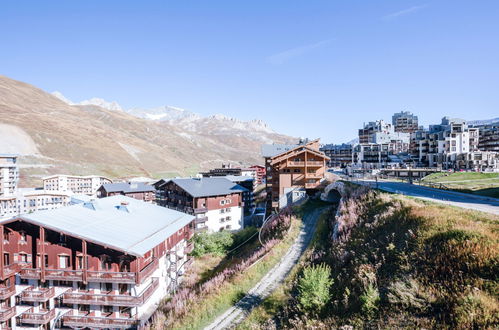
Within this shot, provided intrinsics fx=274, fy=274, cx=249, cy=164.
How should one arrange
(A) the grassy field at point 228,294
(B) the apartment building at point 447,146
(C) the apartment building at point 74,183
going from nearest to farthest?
(A) the grassy field at point 228,294, (B) the apartment building at point 447,146, (C) the apartment building at point 74,183

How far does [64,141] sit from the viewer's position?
159375 mm

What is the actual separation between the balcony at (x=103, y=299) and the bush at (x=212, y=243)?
1594 cm

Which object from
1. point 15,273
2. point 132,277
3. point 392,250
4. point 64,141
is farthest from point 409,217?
point 64,141

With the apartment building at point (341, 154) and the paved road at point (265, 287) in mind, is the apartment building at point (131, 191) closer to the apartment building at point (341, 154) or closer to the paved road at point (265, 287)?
the paved road at point (265, 287)

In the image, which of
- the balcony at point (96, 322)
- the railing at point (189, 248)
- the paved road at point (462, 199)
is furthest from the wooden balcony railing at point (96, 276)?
the paved road at point (462, 199)

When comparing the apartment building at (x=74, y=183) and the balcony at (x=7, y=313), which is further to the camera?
the apartment building at (x=74, y=183)

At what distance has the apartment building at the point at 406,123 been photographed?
189m

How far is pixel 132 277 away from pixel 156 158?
588 feet

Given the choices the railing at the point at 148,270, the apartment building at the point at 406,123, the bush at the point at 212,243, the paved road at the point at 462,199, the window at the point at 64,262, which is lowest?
the bush at the point at 212,243

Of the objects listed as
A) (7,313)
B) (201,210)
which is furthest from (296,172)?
(7,313)

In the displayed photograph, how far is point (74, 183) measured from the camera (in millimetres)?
101000

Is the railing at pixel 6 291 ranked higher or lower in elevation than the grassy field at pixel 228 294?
lower

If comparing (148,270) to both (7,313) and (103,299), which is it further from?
(7,313)

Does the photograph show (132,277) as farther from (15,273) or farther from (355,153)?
(355,153)
